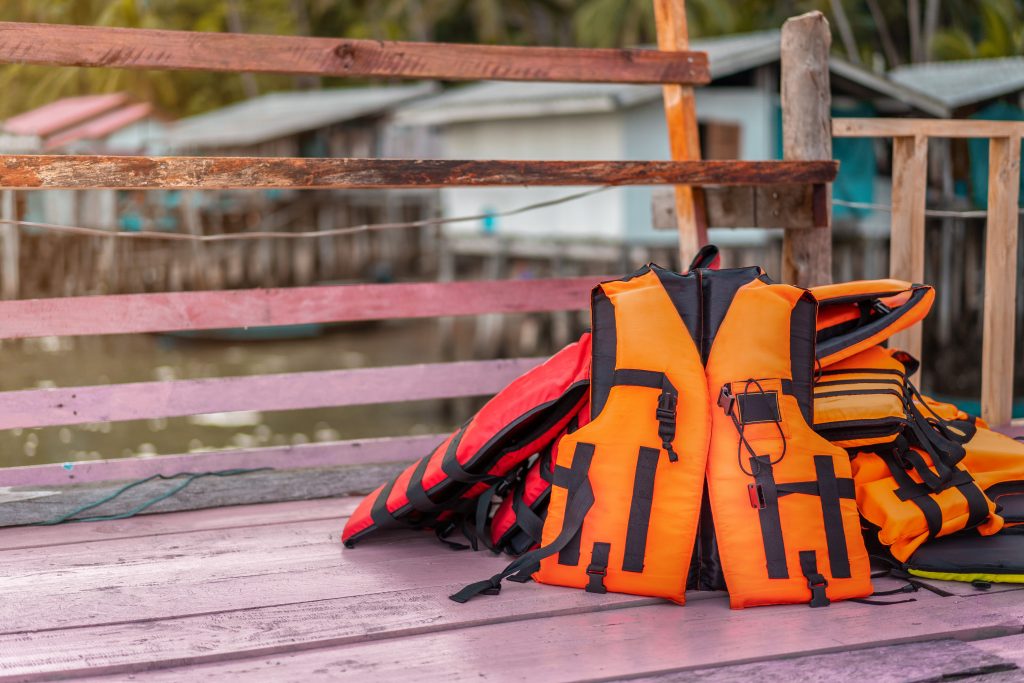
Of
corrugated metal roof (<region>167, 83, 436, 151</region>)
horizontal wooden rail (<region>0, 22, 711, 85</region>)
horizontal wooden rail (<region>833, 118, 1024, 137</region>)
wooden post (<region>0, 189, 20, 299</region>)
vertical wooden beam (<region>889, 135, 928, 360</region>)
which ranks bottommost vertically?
vertical wooden beam (<region>889, 135, 928, 360</region>)

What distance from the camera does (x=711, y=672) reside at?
249cm

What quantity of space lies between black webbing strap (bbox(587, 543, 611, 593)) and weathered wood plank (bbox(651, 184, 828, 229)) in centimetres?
186

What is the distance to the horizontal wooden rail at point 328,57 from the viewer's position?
11.8ft

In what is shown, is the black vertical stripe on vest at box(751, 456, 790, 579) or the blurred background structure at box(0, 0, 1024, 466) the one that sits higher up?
the blurred background structure at box(0, 0, 1024, 466)

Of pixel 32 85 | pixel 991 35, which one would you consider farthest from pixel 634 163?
pixel 32 85

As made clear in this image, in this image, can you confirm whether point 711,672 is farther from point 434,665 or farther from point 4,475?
point 4,475

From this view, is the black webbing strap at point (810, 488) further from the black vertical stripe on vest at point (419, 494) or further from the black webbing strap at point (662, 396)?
the black vertical stripe on vest at point (419, 494)

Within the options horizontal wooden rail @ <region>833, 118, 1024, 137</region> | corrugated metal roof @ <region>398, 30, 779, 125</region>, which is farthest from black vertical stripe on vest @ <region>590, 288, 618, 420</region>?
corrugated metal roof @ <region>398, 30, 779, 125</region>

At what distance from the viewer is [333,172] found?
137 inches

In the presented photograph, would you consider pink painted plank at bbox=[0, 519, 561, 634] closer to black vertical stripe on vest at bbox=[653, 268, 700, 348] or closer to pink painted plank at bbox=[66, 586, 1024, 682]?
pink painted plank at bbox=[66, 586, 1024, 682]

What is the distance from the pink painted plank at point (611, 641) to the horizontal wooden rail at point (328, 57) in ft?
6.18

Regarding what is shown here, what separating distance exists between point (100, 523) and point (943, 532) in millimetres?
2530

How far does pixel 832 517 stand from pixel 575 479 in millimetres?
643

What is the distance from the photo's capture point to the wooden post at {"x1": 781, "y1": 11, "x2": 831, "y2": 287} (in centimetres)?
437
